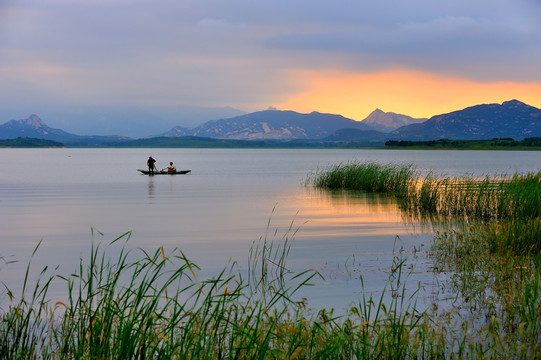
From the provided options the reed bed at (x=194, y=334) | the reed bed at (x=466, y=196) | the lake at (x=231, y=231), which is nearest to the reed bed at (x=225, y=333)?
the reed bed at (x=194, y=334)

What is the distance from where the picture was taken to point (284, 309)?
8695mm

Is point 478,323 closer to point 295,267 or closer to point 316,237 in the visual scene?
point 295,267

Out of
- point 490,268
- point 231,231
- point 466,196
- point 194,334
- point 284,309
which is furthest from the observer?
point 466,196

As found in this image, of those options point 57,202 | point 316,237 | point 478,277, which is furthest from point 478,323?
point 57,202

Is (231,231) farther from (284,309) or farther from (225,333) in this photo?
(225,333)

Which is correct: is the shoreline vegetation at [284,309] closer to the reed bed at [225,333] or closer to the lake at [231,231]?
the reed bed at [225,333]

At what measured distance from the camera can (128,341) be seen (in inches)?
244

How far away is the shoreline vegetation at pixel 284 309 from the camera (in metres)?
6.73

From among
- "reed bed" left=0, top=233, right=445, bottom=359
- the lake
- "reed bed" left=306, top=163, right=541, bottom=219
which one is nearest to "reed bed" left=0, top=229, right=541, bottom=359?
"reed bed" left=0, top=233, right=445, bottom=359

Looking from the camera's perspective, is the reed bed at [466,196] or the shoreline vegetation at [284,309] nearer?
the shoreline vegetation at [284,309]

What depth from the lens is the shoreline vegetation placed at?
6.73 metres

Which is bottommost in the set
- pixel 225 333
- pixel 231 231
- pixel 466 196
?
pixel 231 231

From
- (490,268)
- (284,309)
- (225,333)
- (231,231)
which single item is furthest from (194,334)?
(231,231)

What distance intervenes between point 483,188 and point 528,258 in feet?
43.8
